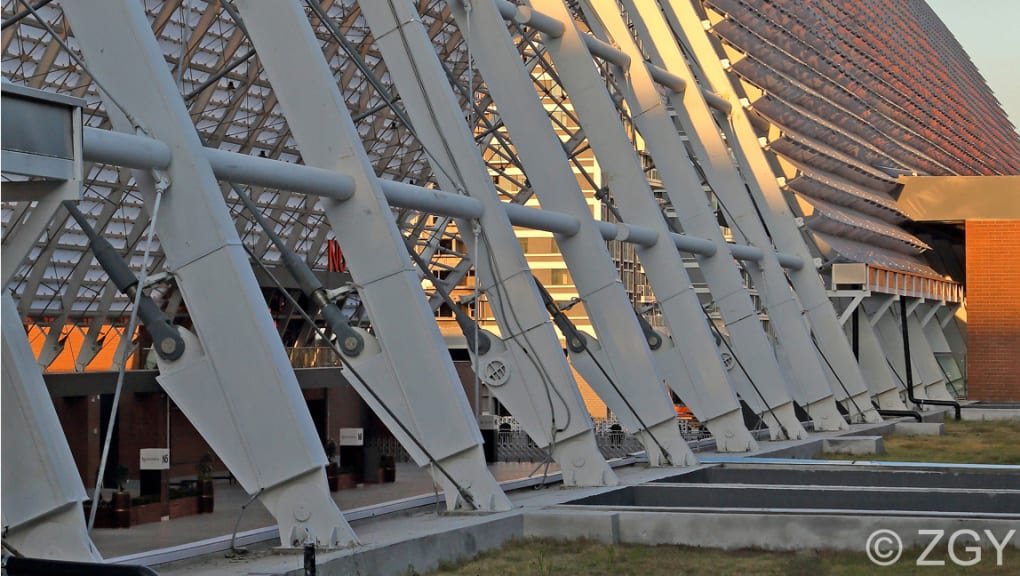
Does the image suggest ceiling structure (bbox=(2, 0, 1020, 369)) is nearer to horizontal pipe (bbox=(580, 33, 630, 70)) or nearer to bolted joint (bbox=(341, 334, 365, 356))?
horizontal pipe (bbox=(580, 33, 630, 70))

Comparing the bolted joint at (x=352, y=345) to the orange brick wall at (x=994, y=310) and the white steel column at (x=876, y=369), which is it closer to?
the white steel column at (x=876, y=369)

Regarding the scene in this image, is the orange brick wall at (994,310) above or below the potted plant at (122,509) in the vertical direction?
above

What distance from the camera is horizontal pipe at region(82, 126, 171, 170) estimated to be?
1009cm

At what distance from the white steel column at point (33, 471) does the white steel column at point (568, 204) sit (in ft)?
29.5

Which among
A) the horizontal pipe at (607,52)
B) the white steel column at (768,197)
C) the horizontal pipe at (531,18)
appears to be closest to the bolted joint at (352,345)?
the horizontal pipe at (531,18)

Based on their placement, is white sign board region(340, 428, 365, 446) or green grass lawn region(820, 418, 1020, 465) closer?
green grass lawn region(820, 418, 1020, 465)

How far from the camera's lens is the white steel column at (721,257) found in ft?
75.8

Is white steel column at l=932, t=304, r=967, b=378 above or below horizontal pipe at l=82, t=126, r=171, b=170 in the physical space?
above

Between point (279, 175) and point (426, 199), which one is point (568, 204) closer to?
point (426, 199)

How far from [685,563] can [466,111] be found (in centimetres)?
4084

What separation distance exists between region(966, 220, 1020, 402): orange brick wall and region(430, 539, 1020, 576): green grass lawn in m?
30.7

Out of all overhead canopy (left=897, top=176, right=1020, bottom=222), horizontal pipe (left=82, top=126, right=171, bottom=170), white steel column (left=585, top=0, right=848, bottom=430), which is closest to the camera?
horizontal pipe (left=82, top=126, right=171, bottom=170)

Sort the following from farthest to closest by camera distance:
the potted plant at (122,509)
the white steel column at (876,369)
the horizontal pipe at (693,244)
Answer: the white steel column at (876,369), the potted plant at (122,509), the horizontal pipe at (693,244)

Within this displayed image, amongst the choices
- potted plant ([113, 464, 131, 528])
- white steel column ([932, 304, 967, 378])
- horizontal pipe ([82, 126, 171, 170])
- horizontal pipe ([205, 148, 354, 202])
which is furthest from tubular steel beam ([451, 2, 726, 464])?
white steel column ([932, 304, 967, 378])
